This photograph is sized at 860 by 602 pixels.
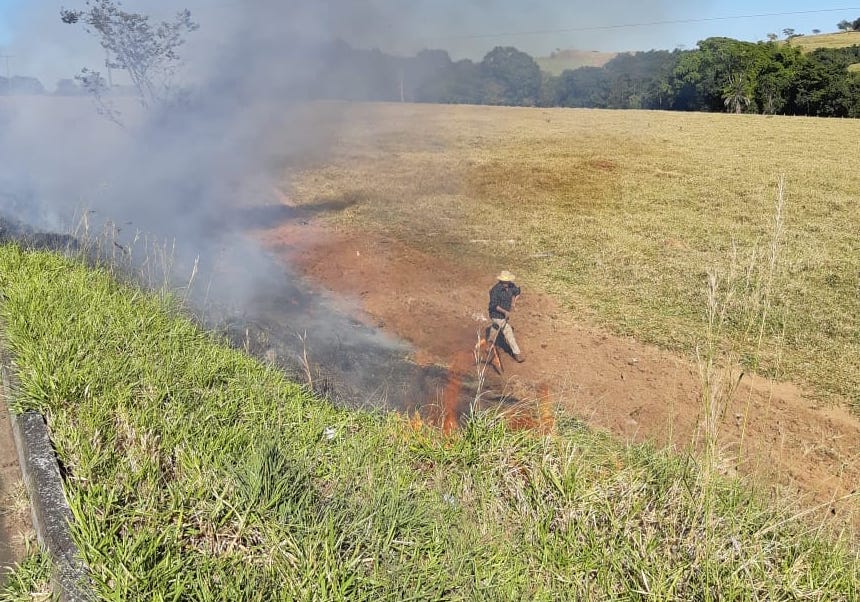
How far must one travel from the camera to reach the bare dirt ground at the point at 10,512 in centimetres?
239

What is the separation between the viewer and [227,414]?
2971 millimetres

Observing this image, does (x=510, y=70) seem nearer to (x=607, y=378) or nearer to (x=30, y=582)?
(x=607, y=378)

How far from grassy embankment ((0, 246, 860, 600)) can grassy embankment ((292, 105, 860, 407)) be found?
84 centimetres

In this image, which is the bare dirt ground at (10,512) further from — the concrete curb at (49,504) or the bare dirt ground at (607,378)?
the bare dirt ground at (607,378)

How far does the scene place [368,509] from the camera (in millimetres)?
2312

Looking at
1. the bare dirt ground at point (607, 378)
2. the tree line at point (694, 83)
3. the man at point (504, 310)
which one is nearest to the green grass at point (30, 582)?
the bare dirt ground at point (607, 378)

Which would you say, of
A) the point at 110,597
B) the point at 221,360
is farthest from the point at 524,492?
the point at 221,360

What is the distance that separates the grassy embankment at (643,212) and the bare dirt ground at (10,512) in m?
2.82

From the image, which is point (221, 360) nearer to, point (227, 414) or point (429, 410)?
point (227, 414)

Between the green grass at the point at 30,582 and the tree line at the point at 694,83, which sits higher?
the tree line at the point at 694,83

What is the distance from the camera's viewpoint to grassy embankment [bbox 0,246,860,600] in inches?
80.6

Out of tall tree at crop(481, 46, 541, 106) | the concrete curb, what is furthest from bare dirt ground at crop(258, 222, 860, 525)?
tall tree at crop(481, 46, 541, 106)

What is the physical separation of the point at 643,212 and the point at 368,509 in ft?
33.4

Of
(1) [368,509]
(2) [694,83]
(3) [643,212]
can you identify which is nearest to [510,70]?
(3) [643,212]
